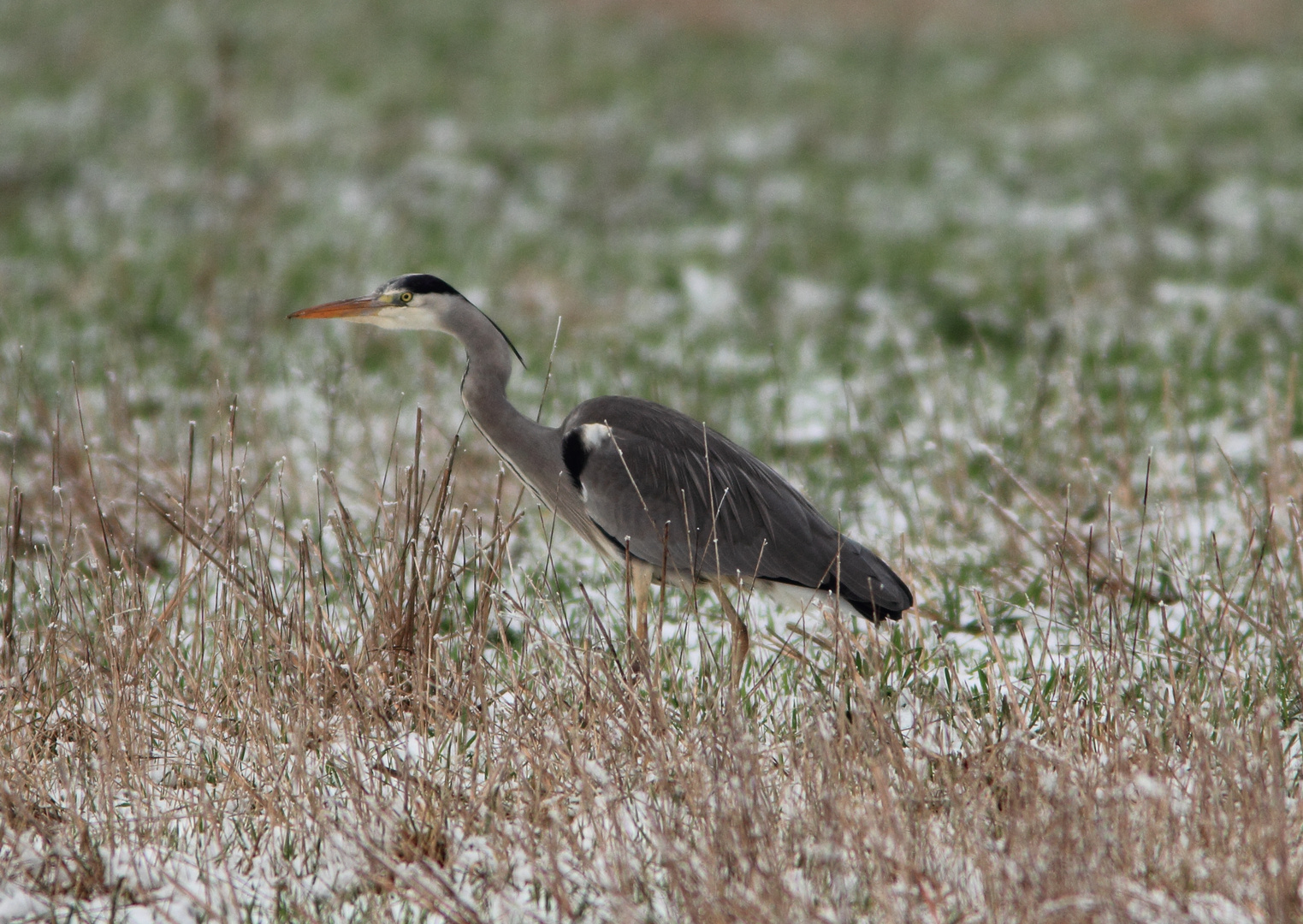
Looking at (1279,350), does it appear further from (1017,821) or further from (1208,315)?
(1017,821)

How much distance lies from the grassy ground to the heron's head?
9.1 inches

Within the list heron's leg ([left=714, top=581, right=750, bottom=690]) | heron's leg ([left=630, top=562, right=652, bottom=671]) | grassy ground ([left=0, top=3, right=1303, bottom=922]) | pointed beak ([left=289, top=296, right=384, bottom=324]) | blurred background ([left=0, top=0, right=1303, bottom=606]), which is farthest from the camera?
blurred background ([left=0, top=0, right=1303, bottom=606])

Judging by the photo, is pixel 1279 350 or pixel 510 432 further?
pixel 1279 350

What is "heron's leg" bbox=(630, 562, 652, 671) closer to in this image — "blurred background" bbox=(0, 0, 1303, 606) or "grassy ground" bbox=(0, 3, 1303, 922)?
"grassy ground" bbox=(0, 3, 1303, 922)

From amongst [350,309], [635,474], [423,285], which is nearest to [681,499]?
[635,474]

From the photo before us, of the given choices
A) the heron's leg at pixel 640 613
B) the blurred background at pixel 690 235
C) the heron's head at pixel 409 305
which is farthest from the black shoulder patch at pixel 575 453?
the blurred background at pixel 690 235

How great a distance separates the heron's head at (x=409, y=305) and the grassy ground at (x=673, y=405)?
23 cm

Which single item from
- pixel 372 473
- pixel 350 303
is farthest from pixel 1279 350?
pixel 350 303

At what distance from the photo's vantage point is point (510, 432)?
3670 millimetres

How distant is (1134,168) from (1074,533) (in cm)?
694

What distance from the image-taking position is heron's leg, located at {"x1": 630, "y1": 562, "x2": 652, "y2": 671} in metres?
2.95

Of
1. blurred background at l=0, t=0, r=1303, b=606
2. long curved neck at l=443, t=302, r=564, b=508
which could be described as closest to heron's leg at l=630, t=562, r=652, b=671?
long curved neck at l=443, t=302, r=564, b=508

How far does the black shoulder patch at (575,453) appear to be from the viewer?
3674 mm

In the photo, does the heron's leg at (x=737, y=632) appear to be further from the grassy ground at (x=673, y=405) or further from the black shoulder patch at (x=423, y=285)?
the black shoulder patch at (x=423, y=285)
